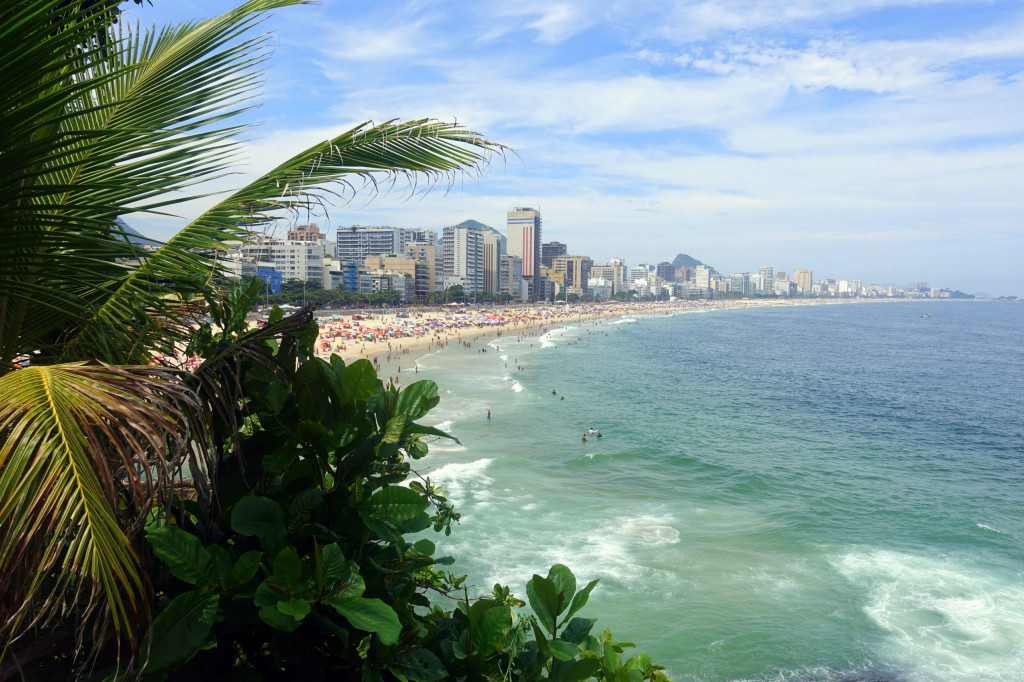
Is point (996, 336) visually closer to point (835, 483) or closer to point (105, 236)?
point (835, 483)

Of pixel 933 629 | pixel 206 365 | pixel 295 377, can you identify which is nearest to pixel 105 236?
pixel 206 365

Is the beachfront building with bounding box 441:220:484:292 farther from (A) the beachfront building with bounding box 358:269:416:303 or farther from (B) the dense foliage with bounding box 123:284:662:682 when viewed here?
(B) the dense foliage with bounding box 123:284:662:682

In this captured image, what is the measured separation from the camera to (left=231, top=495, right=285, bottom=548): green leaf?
181 centimetres

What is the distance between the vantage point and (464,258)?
15200 cm

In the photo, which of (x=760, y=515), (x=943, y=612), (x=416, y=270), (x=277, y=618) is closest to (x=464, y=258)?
(x=416, y=270)

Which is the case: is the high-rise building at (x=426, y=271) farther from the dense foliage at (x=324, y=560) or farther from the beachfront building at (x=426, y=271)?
the dense foliage at (x=324, y=560)

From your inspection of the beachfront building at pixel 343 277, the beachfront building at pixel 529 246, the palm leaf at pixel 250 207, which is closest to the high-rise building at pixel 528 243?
the beachfront building at pixel 529 246

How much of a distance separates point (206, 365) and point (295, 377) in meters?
0.26

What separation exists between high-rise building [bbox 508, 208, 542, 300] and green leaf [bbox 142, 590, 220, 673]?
171 meters

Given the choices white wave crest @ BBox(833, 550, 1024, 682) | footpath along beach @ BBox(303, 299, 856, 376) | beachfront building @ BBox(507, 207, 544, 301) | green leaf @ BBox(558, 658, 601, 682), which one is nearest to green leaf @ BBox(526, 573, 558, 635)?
green leaf @ BBox(558, 658, 601, 682)

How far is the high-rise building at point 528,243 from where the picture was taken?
182 m

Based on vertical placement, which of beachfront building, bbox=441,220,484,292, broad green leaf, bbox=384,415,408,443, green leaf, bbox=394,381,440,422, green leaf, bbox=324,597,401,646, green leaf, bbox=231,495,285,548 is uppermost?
beachfront building, bbox=441,220,484,292

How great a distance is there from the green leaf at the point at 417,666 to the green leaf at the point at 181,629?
536 mm

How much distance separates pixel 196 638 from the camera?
63.5 inches
